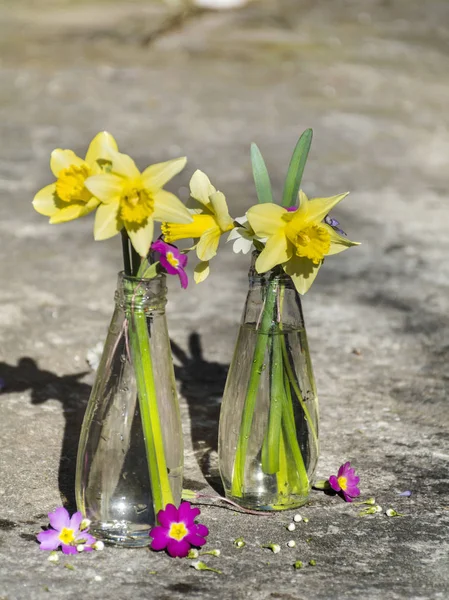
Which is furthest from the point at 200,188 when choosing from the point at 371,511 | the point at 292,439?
the point at 371,511

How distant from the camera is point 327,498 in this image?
1978mm

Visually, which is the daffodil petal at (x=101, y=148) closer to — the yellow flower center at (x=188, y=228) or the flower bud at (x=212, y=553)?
the yellow flower center at (x=188, y=228)

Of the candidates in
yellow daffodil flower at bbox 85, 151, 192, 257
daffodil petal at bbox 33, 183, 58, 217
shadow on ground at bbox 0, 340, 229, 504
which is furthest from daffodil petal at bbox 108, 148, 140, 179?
shadow on ground at bbox 0, 340, 229, 504

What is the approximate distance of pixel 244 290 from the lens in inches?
137

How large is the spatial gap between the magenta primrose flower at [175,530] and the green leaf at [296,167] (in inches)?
22.3

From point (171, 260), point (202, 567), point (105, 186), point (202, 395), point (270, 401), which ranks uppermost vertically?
point (105, 186)

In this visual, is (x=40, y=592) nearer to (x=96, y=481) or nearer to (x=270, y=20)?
(x=96, y=481)

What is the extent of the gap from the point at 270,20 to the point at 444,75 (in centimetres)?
269

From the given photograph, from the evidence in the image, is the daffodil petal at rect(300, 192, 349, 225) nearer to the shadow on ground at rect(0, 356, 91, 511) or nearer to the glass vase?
the glass vase

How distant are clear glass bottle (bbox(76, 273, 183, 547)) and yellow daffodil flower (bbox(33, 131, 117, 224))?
0.14m

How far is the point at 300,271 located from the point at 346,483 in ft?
1.69

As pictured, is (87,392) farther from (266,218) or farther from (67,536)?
(266,218)

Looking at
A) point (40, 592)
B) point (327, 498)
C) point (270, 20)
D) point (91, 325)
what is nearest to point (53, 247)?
point (91, 325)

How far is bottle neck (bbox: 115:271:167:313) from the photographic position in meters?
1.62
